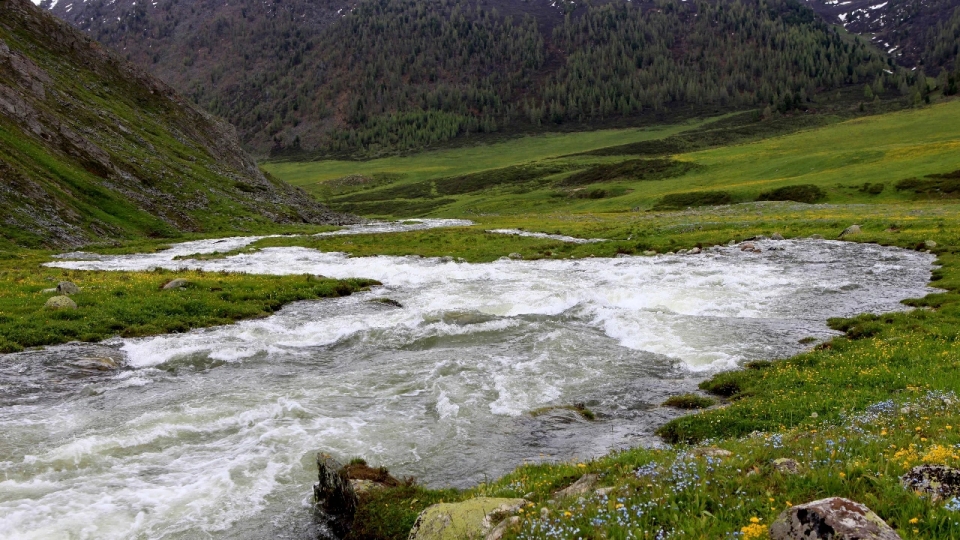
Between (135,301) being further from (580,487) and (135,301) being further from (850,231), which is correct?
(850,231)

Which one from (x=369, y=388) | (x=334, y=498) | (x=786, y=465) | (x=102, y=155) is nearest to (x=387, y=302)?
(x=369, y=388)

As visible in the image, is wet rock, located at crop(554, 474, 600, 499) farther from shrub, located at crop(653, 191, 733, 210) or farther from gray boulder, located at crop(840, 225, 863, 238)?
shrub, located at crop(653, 191, 733, 210)

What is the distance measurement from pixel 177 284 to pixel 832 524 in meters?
34.9

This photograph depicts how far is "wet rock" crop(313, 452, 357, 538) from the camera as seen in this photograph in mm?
11453

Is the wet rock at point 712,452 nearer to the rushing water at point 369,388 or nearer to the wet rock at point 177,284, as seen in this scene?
the rushing water at point 369,388

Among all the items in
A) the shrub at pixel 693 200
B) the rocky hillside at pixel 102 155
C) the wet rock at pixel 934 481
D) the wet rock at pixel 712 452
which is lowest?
the shrub at pixel 693 200

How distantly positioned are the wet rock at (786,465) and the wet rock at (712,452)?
114 cm

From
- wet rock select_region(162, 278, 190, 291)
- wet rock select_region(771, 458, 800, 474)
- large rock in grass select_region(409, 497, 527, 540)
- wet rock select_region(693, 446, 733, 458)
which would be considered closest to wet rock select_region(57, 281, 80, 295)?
wet rock select_region(162, 278, 190, 291)

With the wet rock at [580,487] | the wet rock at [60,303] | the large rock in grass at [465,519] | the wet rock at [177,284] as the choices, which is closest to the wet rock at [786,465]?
the wet rock at [580,487]

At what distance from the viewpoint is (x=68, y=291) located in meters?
30.3

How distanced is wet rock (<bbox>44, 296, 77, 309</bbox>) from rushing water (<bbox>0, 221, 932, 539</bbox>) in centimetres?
463

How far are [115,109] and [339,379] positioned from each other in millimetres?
109749

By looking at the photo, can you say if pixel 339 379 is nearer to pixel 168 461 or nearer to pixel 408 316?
pixel 168 461

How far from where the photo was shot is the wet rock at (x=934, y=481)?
22.0ft
